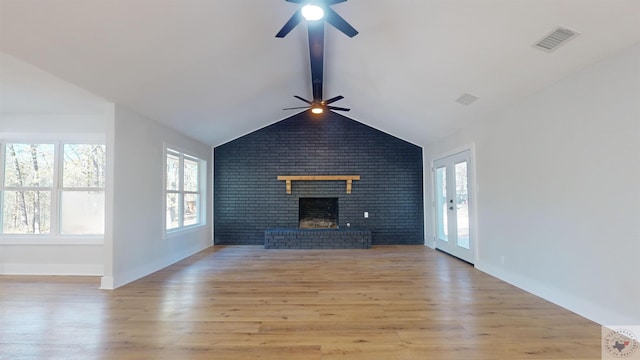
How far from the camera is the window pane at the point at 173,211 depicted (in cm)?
536

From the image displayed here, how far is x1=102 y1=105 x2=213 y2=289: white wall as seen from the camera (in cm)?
390

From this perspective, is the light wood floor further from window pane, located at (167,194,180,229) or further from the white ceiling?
the white ceiling

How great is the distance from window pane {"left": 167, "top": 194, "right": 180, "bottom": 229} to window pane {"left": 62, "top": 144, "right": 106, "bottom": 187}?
1.06 metres

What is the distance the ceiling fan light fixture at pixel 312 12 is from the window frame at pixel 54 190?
3.99 m

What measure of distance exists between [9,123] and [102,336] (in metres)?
4.23

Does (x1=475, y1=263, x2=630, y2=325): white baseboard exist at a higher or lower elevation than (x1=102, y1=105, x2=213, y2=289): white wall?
lower

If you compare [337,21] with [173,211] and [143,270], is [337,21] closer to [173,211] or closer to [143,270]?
[143,270]

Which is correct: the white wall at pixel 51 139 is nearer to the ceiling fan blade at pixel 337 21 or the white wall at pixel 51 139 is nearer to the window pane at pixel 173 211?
the window pane at pixel 173 211

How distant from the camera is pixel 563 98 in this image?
10.1 ft

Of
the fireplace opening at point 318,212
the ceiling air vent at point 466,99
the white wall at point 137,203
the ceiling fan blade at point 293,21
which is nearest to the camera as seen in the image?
the ceiling fan blade at point 293,21

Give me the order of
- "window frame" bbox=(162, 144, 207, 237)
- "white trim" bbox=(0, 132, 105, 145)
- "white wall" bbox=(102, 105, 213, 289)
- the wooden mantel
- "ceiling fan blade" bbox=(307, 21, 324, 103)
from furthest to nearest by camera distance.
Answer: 1. the wooden mantel
2. "window frame" bbox=(162, 144, 207, 237)
3. "white trim" bbox=(0, 132, 105, 145)
4. "white wall" bbox=(102, 105, 213, 289)
5. "ceiling fan blade" bbox=(307, 21, 324, 103)

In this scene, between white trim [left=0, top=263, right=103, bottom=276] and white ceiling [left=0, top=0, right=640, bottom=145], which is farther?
white trim [left=0, top=263, right=103, bottom=276]

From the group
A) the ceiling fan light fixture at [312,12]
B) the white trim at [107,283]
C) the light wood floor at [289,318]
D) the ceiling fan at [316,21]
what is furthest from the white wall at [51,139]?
the ceiling fan light fixture at [312,12]

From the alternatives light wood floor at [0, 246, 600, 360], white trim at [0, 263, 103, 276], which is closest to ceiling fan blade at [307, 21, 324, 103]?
light wood floor at [0, 246, 600, 360]
